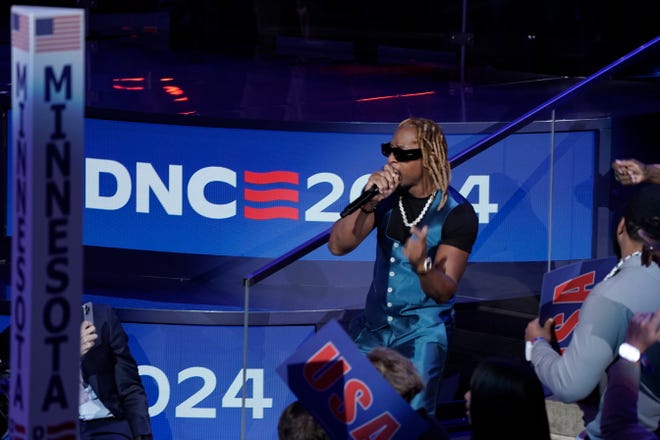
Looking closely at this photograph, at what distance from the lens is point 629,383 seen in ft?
10.9

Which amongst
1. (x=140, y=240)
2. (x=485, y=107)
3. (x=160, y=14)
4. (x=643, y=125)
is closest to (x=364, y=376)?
(x=140, y=240)

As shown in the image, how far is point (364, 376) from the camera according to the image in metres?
3.51

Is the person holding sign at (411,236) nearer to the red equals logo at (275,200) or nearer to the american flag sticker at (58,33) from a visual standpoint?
the red equals logo at (275,200)

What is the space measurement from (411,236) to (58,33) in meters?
2.21

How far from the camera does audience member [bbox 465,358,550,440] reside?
2941 mm

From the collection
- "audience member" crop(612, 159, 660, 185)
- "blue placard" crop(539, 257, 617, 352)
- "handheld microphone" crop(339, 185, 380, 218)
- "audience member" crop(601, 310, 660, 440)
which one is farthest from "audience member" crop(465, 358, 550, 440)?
"audience member" crop(612, 159, 660, 185)

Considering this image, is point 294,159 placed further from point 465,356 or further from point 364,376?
point 364,376

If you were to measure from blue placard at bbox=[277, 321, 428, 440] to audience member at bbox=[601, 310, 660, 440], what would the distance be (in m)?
0.50

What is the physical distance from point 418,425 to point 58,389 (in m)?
1.41

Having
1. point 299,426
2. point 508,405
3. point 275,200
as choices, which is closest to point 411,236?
point 299,426

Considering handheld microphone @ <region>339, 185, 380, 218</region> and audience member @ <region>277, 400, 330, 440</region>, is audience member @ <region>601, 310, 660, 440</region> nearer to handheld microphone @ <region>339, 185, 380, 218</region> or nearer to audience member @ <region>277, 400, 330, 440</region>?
audience member @ <region>277, 400, 330, 440</region>

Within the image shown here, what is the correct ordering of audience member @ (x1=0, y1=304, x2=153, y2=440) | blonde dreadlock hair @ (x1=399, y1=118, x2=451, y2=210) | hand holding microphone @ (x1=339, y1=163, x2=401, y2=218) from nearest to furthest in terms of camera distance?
hand holding microphone @ (x1=339, y1=163, x2=401, y2=218), blonde dreadlock hair @ (x1=399, y1=118, x2=451, y2=210), audience member @ (x1=0, y1=304, x2=153, y2=440)

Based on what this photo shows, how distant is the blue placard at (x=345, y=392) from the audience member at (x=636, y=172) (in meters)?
1.68

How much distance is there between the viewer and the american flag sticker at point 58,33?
7.04ft
